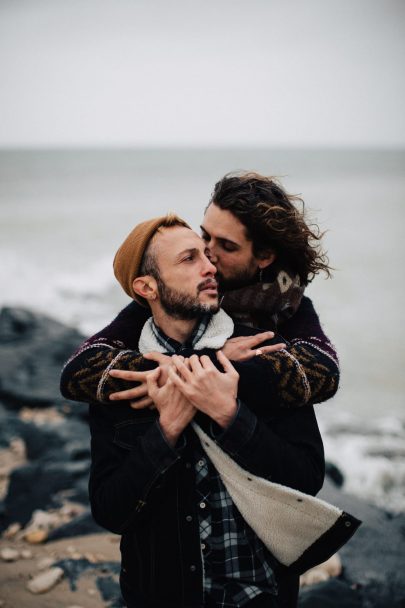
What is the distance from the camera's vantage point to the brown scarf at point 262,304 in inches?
108

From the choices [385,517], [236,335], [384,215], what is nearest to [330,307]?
[385,517]

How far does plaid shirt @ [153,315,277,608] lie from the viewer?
2.21 meters

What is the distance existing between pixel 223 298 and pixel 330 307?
591 inches

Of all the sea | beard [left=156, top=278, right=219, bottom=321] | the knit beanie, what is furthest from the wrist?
the sea

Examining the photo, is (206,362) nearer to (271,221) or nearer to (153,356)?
(153,356)

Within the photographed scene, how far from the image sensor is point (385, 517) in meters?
5.73

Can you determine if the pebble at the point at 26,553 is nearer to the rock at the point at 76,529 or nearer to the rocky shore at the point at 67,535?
the rocky shore at the point at 67,535

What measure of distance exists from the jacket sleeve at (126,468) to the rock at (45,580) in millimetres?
2475

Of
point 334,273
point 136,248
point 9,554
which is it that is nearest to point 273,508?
point 136,248

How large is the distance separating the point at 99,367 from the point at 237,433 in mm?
714

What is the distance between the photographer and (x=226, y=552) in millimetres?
2215

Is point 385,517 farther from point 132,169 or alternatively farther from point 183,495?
point 132,169

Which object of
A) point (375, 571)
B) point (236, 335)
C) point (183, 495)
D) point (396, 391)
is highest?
point (236, 335)

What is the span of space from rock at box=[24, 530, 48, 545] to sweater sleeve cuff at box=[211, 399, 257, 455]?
144 inches
